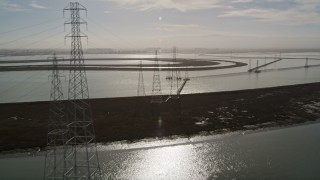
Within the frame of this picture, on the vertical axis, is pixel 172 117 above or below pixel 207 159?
above

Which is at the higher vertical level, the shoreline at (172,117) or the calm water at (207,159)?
the shoreline at (172,117)

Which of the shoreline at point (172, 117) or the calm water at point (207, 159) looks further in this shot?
the shoreline at point (172, 117)

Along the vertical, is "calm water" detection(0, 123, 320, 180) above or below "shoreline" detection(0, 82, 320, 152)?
below

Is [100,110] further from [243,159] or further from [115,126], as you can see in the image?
[243,159]

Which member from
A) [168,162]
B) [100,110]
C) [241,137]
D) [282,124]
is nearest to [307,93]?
[282,124]

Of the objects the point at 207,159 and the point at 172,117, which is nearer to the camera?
the point at 207,159
